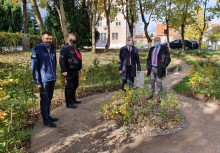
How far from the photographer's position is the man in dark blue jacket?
17.0ft

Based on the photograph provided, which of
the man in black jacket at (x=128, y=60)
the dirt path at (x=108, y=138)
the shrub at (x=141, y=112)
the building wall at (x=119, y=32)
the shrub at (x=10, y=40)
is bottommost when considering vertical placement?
the dirt path at (x=108, y=138)

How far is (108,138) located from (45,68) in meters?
2.00

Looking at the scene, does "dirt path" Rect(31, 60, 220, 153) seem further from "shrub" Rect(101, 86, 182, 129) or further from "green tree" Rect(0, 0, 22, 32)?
"green tree" Rect(0, 0, 22, 32)

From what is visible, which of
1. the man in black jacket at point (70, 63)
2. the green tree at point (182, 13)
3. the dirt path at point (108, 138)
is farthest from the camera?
the green tree at point (182, 13)

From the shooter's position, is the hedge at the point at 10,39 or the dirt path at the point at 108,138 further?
the hedge at the point at 10,39

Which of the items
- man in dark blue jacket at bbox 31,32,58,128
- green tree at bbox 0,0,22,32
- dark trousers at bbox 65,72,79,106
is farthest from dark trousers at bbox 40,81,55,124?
green tree at bbox 0,0,22,32

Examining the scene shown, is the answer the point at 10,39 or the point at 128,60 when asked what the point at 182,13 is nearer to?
the point at 10,39

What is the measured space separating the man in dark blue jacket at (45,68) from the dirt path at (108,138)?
0.50 meters

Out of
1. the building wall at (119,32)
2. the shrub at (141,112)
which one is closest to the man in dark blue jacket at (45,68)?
the shrub at (141,112)

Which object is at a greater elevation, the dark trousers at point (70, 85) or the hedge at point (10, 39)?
the hedge at point (10, 39)

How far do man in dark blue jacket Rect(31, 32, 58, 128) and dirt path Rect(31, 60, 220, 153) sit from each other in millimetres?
500

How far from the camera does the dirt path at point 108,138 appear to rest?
4578mm

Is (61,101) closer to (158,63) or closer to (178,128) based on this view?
(158,63)

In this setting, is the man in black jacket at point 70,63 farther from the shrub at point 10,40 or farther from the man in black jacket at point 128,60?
the shrub at point 10,40
